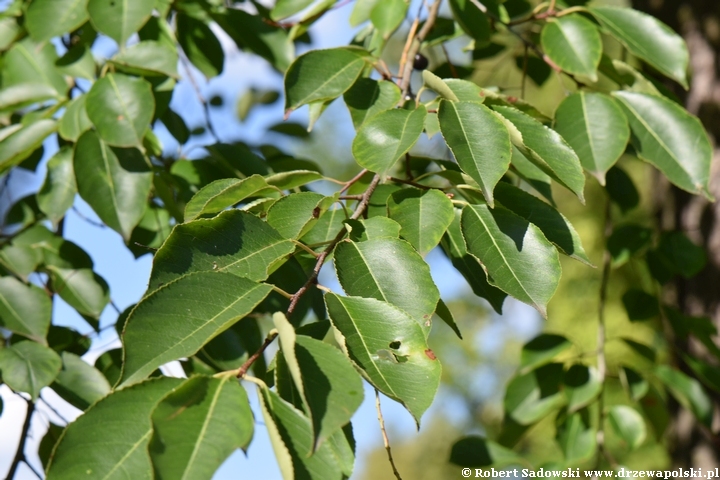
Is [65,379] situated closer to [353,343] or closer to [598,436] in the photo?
[353,343]

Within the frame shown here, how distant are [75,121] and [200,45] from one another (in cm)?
34

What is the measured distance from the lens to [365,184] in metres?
0.95

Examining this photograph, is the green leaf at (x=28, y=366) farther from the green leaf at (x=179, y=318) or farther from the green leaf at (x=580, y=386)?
the green leaf at (x=580, y=386)

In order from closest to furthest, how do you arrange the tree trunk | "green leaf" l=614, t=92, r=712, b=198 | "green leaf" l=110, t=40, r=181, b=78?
"green leaf" l=614, t=92, r=712, b=198 → "green leaf" l=110, t=40, r=181, b=78 → the tree trunk

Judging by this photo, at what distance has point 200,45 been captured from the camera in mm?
1404

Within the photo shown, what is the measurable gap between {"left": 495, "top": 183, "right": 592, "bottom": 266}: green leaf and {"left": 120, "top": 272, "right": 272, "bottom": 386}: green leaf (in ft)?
1.05

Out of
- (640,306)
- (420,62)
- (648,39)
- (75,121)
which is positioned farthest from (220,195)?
(640,306)

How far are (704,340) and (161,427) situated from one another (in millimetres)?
1512

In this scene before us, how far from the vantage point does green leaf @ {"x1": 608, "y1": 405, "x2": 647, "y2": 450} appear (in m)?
1.64

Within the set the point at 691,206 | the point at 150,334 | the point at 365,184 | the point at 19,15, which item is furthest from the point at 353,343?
the point at 691,206

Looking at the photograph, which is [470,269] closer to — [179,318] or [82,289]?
[179,318]

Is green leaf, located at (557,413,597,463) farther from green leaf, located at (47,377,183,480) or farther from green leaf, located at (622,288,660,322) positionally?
green leaf, located at (47,377,183,480)

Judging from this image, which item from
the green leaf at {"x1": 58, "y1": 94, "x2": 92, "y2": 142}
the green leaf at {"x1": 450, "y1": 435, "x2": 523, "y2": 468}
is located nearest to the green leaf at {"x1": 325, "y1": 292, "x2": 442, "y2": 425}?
the green leaf at {"x1": 58, "y1": 94, "x2": 92, "y2": 142}

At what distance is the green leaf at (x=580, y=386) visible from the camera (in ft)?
5.22
